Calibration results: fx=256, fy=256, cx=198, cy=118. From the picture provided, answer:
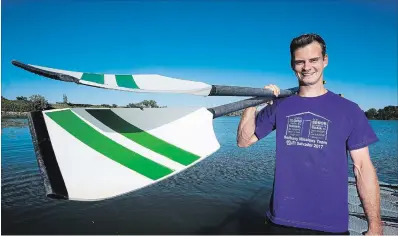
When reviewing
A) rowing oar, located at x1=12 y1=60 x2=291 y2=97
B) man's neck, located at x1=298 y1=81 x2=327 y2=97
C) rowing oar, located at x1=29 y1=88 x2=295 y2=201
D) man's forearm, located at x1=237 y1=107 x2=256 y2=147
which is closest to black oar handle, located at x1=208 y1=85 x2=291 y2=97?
rowing oar, located at x1=12 y1=60 x2=291 y2=97

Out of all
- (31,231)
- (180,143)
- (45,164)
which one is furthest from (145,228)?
(45,164)

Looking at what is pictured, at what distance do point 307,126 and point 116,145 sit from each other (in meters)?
2.02

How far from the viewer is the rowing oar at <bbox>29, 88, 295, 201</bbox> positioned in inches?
85.7

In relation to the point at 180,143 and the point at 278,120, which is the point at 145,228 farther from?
the point at 278,120

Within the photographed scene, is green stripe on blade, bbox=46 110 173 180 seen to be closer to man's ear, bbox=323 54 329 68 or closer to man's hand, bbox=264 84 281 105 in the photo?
man's hand, bbox=264 84 281 105

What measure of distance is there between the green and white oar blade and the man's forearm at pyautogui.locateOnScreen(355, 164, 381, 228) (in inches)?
58.6

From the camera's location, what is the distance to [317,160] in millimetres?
2576

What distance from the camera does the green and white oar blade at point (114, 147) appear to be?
2.18m

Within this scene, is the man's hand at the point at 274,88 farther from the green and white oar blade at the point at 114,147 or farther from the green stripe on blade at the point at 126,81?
the green stripe on blade at the point at 126,81

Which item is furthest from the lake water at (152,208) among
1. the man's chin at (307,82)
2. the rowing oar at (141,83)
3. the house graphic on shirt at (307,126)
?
the rowing oar at (141,83)

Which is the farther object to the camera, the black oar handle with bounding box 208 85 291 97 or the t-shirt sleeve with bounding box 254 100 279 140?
the t-shirt sleeve with bounding box 254 100 279 140

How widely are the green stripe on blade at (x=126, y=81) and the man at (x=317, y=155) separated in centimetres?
165

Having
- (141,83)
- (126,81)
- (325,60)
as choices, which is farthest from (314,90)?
(126,81)

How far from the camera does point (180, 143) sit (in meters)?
2.96
